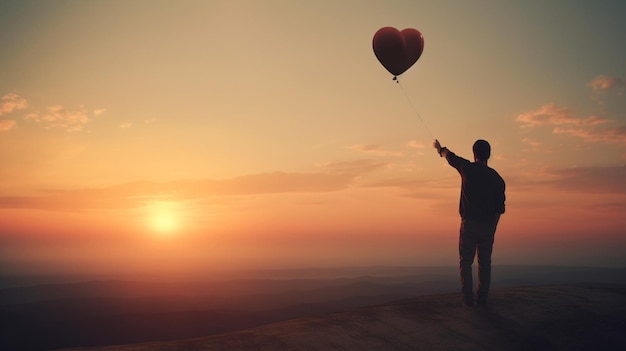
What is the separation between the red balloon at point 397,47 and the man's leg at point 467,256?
18.8 ft

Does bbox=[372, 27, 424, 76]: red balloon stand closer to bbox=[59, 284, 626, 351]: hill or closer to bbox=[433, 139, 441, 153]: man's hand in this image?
bbox=[433, 139, 441, 153]: man's hand

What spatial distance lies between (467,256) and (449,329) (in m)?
1.59

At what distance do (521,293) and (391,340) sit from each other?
3.85 m

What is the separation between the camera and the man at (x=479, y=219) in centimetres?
717

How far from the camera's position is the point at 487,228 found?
23.7 feet

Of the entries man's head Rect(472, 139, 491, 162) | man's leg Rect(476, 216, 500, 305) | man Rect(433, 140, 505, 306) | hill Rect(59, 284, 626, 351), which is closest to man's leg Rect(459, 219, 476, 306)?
man Rect(433, 140, 505, 306)

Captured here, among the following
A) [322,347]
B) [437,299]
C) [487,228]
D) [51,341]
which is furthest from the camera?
[51,341]

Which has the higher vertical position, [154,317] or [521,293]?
[521,293]

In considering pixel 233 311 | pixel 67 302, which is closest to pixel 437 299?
pixel 233 311

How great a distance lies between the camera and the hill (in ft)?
17.7

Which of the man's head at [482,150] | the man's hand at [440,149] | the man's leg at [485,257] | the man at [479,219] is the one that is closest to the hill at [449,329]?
the man's leg at [485,257]

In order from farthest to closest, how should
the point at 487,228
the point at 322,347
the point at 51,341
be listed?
the point at 51,341
the point at 487,228
the point at 322,347

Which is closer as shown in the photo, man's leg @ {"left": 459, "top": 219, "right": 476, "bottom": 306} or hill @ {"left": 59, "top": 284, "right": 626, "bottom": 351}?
hill @ {"left": 59, "top": 284, "right": 626, "bottom": 351}

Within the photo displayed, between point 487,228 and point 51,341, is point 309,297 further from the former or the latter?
point 487,228
